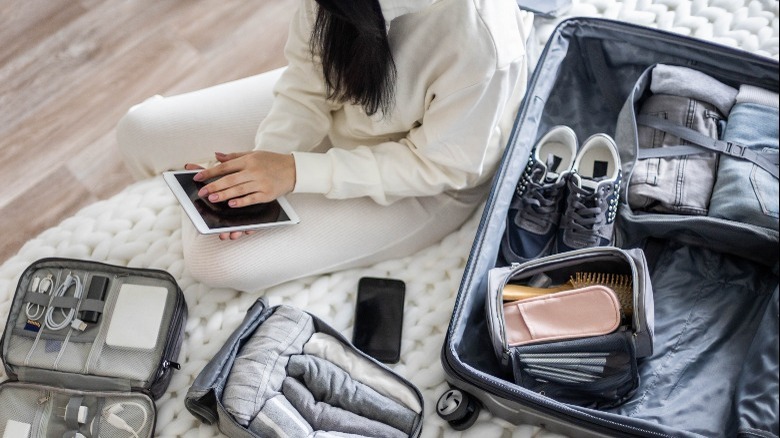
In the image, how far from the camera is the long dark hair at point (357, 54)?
814 millimetres

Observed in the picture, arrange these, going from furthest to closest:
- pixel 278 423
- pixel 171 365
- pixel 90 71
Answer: pixel 90 71 < pixel 171 365 < pixel 278 423

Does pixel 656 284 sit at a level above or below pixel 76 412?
above

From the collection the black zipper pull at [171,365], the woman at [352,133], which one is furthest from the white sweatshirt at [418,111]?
the black zipper pull at [171,365]

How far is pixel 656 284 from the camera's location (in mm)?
1170

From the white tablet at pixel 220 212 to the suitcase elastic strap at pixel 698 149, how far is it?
1.93 feet

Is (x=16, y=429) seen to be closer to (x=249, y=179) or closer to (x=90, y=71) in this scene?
(x=249, y=179)

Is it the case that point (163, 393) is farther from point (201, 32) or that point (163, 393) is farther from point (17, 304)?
point (201, 32)

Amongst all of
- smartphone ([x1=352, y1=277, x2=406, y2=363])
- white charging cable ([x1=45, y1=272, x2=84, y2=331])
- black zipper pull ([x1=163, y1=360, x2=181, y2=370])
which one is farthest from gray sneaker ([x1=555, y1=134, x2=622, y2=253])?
white charging cable ([x1=45, y1=272, x2=84, y2=331])

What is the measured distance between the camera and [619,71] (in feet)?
4.24

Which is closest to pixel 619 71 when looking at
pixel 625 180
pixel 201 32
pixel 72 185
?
pixel 625 180

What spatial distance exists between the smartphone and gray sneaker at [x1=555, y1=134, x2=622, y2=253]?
10.8 inches

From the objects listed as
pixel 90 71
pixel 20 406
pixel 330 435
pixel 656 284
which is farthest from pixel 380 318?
pixel 90 71

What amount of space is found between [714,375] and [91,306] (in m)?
0.93

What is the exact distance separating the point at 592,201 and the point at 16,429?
0.92 metres
